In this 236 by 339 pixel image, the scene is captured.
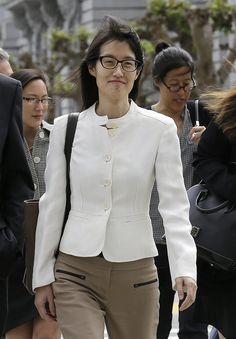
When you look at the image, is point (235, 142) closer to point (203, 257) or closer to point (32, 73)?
point (203, 257)

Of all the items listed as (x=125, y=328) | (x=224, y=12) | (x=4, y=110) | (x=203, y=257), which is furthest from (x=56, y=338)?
(x=224, y=12)

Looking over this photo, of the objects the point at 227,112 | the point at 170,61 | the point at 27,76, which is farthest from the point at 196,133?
the point at 27,76

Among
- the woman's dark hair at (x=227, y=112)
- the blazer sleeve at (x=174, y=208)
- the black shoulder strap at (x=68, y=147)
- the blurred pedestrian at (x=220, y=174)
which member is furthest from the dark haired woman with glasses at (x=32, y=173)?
the blazer sleeve at (x=174, y=208)

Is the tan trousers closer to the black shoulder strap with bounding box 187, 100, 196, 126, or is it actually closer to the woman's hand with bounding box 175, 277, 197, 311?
the woman's hand with bounding box 175, 277, 197, 311

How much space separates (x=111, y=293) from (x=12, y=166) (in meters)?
0.66

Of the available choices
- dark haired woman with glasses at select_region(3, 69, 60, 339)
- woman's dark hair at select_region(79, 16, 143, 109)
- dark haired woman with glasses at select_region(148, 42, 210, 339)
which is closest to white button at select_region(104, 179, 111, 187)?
woman's dark hair at select_region(79, 16, 143, 109)

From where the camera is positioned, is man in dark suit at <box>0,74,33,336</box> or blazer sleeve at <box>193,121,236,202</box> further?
blazer sleeve at <box>193,121,236,202</box>

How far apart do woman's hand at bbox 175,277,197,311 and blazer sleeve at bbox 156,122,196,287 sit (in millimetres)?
24

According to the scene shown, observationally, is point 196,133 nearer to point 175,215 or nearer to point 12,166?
point 175,215

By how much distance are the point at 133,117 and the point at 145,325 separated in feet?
2.90

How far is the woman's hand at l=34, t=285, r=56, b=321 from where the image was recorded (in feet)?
15.3

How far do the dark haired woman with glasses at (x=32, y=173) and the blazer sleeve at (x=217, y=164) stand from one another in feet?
3.46

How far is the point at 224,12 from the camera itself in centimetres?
2445

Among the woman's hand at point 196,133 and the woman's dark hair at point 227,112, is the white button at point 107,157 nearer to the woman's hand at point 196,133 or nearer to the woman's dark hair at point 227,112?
the woman's dark hair at point 227,112
